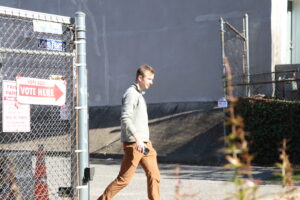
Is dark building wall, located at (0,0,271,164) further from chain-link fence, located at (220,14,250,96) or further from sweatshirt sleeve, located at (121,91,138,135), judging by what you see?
sweatshirt sleeve, located at (121,91,138,135)

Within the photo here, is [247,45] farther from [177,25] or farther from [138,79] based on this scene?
[138,79]

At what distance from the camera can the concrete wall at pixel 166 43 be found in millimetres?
17203

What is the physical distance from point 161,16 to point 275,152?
7192 mm

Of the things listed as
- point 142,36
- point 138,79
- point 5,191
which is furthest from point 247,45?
point 5,191

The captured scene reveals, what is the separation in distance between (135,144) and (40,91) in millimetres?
1460

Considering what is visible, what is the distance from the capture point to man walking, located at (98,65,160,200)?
21.9ft

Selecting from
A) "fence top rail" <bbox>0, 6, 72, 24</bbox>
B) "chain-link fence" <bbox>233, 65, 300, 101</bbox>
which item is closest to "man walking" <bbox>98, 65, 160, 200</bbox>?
"fence top rail" <bbox>0, 6, 72, 24</bbox>

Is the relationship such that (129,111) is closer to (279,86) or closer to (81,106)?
(81,106)

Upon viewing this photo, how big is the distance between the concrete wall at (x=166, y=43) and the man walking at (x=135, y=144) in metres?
10.4

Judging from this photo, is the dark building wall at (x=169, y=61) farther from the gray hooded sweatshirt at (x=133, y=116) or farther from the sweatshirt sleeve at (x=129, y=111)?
the sweatshirt sleeve at (x=129, y=111)

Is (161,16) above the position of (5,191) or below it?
above

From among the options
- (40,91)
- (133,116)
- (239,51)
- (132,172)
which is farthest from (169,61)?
(40,91)

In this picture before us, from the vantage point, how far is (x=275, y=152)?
1381cm

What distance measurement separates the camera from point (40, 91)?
570 cm
